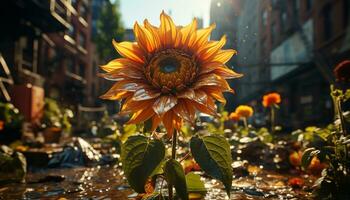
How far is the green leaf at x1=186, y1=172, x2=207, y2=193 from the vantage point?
148cm

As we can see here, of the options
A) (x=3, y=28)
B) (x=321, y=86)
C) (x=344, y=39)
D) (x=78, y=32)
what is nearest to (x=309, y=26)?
(x=321, y=86)

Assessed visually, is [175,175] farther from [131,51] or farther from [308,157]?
[308,157]

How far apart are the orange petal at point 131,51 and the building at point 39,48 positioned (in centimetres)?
799

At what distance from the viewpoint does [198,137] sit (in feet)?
4.21

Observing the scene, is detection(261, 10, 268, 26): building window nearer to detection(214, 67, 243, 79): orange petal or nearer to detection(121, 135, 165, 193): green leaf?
detection(214, 67, 243, 79): orange petal

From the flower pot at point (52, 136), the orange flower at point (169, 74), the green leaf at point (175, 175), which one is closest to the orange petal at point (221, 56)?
the orange flower at point (169, 74)

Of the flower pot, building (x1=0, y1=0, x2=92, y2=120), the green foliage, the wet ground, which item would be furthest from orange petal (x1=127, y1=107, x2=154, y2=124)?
the green foliage

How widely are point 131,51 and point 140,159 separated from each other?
0.49 m

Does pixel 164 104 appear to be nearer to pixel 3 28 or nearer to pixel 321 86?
pixel 3 28

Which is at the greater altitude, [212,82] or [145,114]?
[212,82]

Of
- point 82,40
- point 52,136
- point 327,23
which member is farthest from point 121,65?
point 82,40

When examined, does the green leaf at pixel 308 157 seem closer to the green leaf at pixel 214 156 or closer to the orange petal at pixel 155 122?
the green leaf at pixel 214 156

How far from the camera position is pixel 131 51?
1447 mm

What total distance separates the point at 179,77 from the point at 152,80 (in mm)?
108
